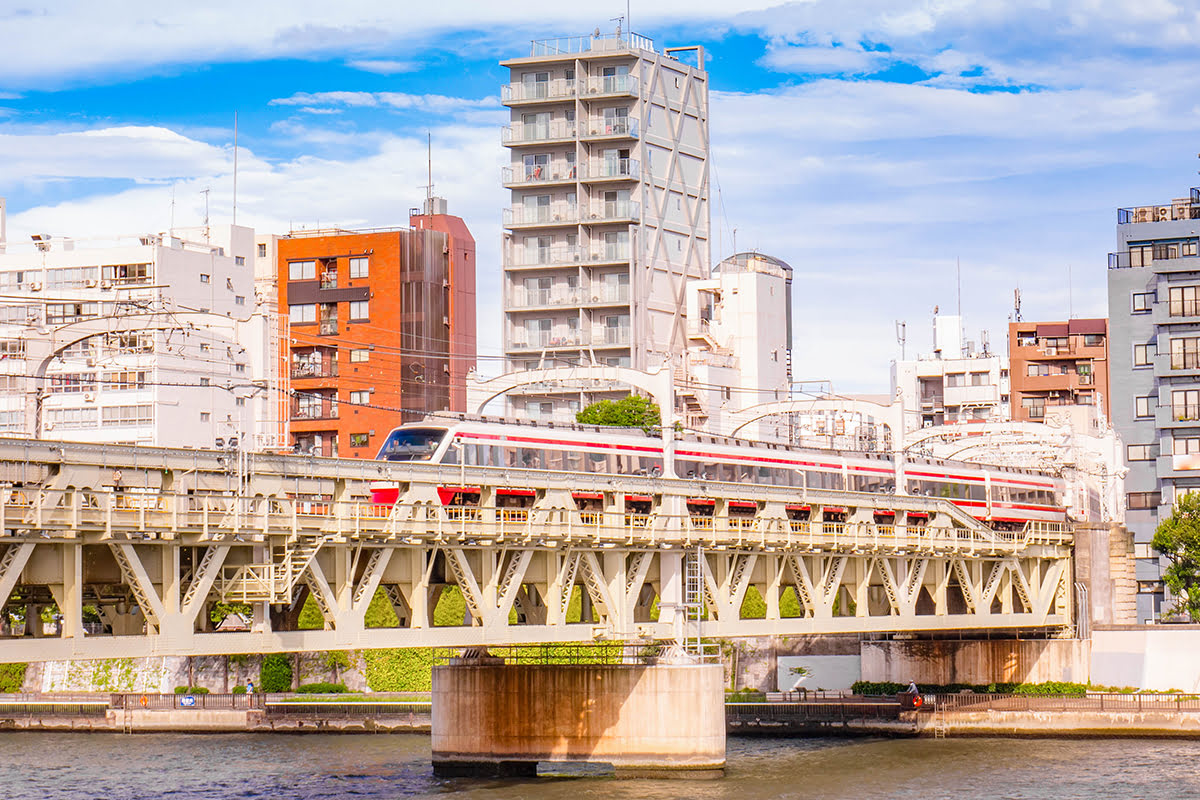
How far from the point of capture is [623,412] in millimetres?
122375

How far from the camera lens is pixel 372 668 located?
10844cm

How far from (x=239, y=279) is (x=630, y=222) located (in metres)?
29.6

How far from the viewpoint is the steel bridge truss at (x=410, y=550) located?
46.7 m

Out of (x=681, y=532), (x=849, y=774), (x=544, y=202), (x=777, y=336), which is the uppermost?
(x=544, y=202)

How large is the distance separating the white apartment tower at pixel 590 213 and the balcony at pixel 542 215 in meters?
0.08

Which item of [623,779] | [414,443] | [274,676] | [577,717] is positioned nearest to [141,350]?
[274,676]

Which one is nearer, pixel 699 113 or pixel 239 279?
pixel 239 279

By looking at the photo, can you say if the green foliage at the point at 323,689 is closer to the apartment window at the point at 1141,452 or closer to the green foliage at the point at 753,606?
the green foliage at the point at 753,606

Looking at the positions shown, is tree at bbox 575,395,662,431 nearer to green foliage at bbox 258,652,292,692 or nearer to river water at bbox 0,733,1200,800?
green foliage at bbox 258,652,292,692

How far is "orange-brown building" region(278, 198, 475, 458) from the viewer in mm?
131625

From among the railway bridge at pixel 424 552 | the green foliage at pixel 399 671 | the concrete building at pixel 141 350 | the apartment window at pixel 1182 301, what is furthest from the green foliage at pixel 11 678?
the apartment window at pixel 1182 301

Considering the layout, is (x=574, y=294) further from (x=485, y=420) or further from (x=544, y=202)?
(x=485, y=420)

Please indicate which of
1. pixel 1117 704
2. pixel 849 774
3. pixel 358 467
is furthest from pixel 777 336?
pixel 358 467

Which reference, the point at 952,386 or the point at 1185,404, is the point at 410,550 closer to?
the point at 1185,404
